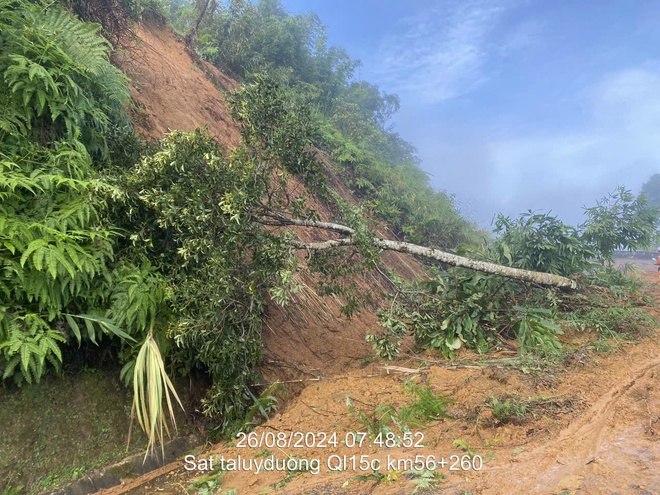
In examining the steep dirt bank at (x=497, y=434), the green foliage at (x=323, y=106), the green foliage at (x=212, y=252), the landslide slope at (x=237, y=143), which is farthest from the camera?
the green foliage at (x=323, y=106)

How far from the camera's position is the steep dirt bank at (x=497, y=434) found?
2928mm

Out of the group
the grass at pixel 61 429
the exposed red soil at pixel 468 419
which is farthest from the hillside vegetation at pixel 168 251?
the exposed red soil at pixel 468 419

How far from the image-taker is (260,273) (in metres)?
5.01

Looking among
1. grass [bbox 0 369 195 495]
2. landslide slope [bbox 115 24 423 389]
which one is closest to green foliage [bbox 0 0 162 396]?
grass [bbox 0 369 195 495]

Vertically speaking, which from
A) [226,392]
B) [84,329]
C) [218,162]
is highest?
[218,162]

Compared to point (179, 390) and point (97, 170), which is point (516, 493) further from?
point (97, 170)

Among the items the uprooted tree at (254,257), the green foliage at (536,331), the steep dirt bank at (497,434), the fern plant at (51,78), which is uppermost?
the fern plant at (51,78)

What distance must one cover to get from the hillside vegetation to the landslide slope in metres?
0.79

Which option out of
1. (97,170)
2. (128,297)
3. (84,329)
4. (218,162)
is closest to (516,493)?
(128,297)

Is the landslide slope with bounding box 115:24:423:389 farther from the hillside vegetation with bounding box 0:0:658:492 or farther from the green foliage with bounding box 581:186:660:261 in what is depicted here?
the green foliage with bounding box 581:186:660:261

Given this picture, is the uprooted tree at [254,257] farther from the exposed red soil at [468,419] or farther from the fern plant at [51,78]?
the fern plant at [51,78]

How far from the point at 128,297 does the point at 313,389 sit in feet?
8.32

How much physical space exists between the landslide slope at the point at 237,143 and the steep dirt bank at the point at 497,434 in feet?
2.50

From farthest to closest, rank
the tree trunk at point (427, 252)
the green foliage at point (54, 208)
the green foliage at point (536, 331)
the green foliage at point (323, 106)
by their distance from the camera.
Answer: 1. the green foliage at point (323, 106)
2. the tree trunk at point (427, 252)
3. the green foliage at point (536, 331)
4. the green foliage at point (54, 208)
